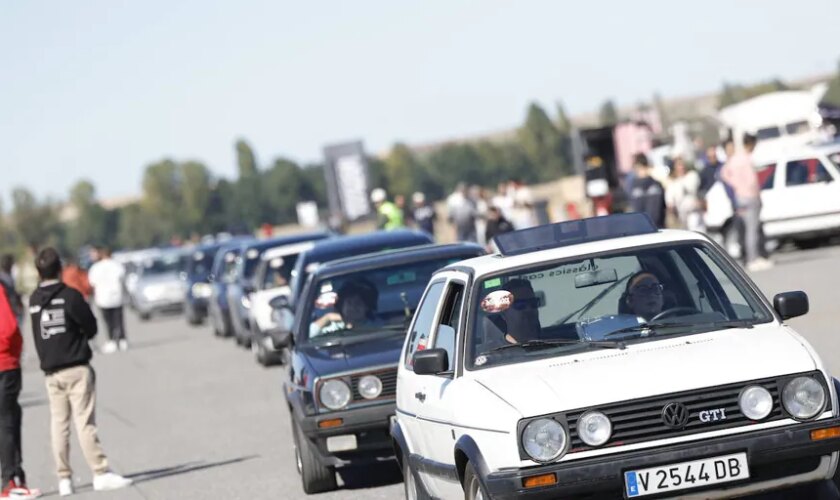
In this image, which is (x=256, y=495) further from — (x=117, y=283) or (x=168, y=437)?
(x=117, y=283)

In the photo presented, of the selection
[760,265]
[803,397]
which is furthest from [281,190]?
[803,397]

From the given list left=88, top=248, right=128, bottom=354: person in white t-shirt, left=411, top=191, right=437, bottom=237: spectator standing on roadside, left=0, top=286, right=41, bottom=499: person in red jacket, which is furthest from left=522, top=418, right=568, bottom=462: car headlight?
left=411, top=191, right=437, bottom=237: spectator standing on roadside

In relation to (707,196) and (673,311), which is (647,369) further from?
(707,196)

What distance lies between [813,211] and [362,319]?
16.4 metres

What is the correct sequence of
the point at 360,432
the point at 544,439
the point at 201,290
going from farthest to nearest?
the point at 201,290, the point at 360,432, the point at 544,439

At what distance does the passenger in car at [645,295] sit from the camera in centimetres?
812

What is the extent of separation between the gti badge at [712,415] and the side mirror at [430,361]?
136cm

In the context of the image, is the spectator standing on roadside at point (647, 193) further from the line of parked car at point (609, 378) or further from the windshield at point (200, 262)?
the windshield at point (200, 262)

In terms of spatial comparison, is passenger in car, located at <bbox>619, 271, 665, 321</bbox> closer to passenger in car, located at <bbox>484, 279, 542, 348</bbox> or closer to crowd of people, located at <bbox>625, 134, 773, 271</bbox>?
passenger in car, located at <bbox>484, 279, 542, 348</bbox>

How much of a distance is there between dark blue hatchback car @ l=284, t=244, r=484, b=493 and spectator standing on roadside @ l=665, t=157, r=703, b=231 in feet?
52.1

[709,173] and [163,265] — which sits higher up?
[709,173]

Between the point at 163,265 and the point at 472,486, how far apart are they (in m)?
40.5

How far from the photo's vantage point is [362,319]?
41.1 ft

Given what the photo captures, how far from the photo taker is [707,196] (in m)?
28.0
